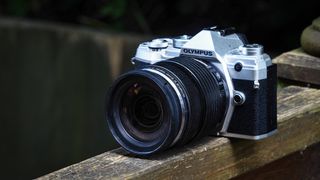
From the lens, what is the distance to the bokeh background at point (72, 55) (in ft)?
12.4

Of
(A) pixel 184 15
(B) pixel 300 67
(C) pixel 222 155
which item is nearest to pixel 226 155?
(C) pixel 222 155

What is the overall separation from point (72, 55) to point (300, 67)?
249 centimetres

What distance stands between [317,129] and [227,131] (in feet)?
1.04

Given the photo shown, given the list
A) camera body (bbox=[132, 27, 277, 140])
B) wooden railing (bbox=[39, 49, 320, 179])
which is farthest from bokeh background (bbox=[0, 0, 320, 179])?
camera body (bbox=[132, 27, 277, 140])

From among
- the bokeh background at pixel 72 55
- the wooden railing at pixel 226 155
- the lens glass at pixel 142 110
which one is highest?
the lens glass at pixel 142 110

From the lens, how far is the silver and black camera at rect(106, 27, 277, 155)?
1298 millimetres

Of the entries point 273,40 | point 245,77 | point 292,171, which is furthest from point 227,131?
point 273,40

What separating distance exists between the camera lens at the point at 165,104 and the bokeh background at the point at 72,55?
7.50 feet

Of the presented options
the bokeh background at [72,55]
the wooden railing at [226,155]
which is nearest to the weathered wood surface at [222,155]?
the wooden railing at [226,155]

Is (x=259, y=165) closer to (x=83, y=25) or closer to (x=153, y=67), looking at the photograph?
(x=153, y=67)

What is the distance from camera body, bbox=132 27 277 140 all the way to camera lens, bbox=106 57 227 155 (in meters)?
0.02

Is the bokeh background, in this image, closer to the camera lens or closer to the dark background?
the dark background

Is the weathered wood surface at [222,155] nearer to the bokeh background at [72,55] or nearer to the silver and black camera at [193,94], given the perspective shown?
the silver and black camera at [193,94]

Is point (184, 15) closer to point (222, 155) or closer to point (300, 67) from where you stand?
point (300, 67)
